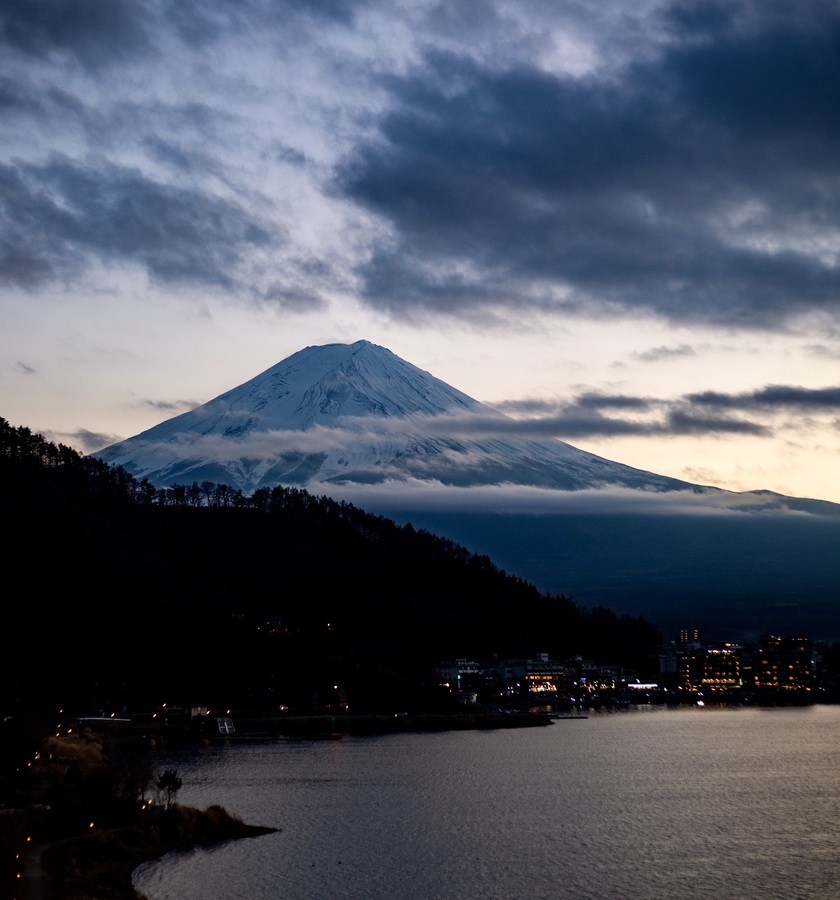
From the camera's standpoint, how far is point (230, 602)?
106312 millimetres

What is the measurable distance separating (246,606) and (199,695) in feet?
94.9

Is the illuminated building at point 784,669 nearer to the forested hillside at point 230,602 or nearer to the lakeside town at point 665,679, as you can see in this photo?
the lakeside town at point 665,679

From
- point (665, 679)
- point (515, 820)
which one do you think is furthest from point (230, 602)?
point (665, 679)

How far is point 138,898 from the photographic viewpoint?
23.9 metres

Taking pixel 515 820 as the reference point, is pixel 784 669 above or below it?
above

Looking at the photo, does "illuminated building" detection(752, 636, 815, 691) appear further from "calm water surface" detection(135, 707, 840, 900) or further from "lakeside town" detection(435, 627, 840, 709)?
"calm water surface" detection(135, 707, 840, 900)

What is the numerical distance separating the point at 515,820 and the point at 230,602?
234 feet

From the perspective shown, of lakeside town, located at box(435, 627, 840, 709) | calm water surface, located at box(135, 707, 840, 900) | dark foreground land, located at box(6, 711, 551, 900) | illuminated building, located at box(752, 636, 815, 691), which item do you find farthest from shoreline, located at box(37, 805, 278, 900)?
illuminated building, located at box(752, 636, 815, 691)

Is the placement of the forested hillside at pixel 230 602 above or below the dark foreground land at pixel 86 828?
above

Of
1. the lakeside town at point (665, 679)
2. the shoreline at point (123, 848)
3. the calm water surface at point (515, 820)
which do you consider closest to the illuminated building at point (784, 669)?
the lakeside town at point (665, 679)

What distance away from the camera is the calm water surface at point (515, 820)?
28.0 m

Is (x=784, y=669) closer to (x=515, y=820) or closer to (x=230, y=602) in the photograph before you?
(x=230, y=602)

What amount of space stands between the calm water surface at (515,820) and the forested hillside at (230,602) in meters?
16.4

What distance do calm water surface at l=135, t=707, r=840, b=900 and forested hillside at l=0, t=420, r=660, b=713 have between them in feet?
53.9
